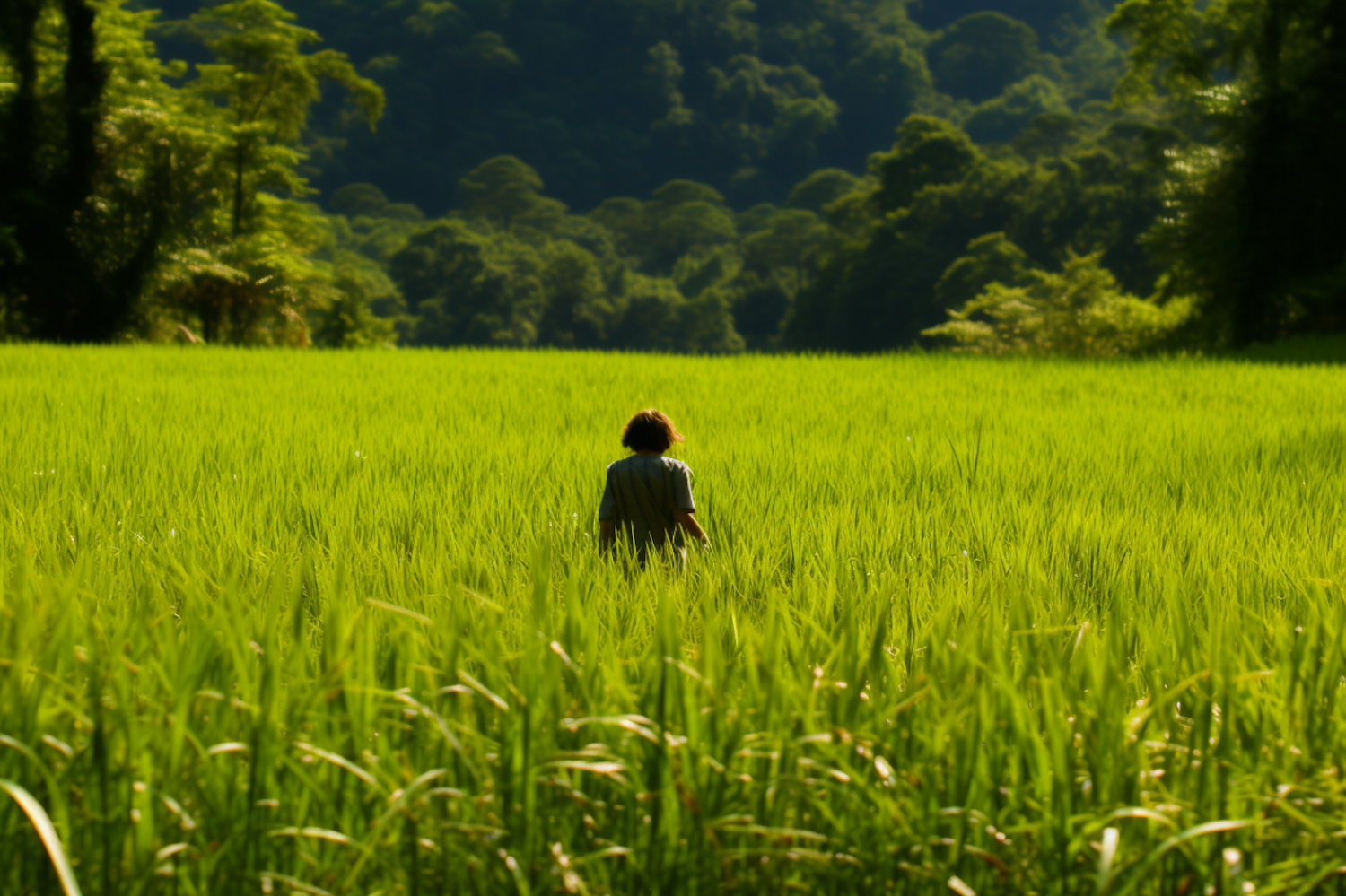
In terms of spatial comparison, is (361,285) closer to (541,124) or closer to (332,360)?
(332,360)

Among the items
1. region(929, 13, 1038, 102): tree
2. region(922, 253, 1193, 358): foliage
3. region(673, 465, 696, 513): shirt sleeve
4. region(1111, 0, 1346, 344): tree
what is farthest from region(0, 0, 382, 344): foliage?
region(929, 13, 1038, 102): tree

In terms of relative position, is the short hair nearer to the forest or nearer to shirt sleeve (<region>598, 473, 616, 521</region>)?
shirt sleeve (<region>598, 473, 616, 521</region>)

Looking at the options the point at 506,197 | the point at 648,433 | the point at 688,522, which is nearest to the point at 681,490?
the point at 688,522

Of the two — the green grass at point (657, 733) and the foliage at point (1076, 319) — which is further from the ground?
the foliage at point (1076, 319)

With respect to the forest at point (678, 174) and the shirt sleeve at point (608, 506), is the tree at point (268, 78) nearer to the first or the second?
the forest at point (678, 174)

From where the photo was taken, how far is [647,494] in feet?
13.3

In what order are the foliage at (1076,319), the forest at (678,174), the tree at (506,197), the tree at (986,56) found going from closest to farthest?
the forest at (678,174) < the foliage at (1076,319) < the tree at (506,197) < the tree at (986,56)

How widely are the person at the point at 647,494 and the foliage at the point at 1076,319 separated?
877 inches

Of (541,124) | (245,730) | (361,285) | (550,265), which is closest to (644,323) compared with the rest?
(550,265)

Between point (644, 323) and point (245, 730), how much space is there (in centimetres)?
7511

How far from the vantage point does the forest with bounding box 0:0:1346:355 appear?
836 inches

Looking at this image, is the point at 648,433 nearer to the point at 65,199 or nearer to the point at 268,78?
the point at 65,199

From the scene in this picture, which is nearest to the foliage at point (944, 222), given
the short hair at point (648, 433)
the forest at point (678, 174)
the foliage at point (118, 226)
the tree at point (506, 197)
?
the forest at point (678, 174)

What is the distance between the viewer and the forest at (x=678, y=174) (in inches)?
836
